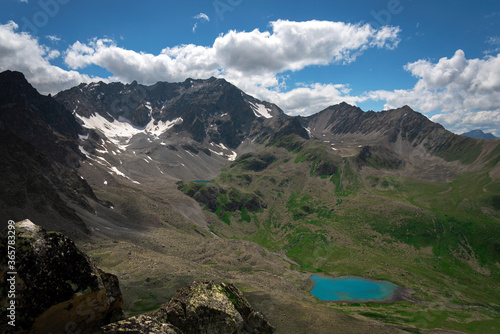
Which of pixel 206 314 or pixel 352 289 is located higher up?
pixel 206 314

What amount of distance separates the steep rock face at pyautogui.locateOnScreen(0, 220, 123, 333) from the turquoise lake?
Result: 120m

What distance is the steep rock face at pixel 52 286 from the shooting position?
1002 cm

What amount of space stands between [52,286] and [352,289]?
141m

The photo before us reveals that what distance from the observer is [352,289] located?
418 ft

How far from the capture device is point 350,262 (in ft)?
513

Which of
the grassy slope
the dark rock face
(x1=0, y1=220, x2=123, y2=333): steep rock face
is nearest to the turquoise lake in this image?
the grassy slope

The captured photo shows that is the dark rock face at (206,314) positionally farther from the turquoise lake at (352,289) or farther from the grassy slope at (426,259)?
the turquoise lake at (352,289)

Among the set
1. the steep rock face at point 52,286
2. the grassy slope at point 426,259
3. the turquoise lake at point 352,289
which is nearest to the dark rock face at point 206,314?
the steep rock face at point 52,286

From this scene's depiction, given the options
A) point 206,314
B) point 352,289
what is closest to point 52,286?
point 206,314

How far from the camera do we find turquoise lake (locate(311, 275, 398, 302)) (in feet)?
384

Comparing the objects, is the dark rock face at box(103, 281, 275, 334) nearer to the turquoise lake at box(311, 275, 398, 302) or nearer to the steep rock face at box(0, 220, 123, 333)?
the steep rock face at box(0, 220, 123, 333)

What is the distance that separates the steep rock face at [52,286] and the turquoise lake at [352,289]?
120 m

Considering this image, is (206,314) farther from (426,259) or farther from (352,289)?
(426,259)

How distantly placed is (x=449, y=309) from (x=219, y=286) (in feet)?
430
